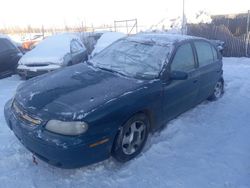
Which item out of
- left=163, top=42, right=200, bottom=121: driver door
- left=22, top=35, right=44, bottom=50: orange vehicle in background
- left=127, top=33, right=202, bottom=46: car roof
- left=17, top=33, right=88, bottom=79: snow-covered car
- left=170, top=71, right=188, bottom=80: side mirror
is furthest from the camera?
left=22, top=35, right=44, bottom=50: orange vehicle in background

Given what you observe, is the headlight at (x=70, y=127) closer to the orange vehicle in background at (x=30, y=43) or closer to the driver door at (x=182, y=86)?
the driver door at (x=182, y=86)

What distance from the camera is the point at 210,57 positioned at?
221 inches

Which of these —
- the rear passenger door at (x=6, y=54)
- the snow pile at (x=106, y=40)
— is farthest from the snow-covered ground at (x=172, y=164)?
the snow pile at (x=106, y=40)

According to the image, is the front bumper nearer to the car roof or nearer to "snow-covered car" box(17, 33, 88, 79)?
the car roof

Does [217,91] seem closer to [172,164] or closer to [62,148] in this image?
[172,164]

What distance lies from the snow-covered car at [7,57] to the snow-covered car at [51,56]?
1.19 feet

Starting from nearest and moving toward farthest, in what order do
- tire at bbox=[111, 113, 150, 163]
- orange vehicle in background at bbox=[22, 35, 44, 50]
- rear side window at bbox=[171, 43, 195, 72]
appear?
tire at bbox=[111, 113, 150, 163] → rear side window at bbox=[171, 43, 195, 72] → orange vehicle in background at bbox=[22, 35, 44, 50]

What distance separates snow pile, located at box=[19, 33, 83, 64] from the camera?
27.7 feet

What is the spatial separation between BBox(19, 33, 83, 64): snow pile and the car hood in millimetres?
4245

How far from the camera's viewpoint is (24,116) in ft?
11.3

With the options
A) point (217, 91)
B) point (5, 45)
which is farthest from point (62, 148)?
point (5, 45)

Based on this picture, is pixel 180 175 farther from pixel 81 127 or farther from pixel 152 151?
pixel 81 127

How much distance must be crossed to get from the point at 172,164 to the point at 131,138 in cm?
66

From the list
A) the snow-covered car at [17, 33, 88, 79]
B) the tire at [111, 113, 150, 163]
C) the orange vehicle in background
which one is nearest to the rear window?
the snow-covered car at [17, 33, 88, 79]
